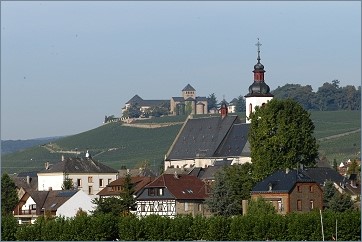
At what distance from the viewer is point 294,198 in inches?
3095

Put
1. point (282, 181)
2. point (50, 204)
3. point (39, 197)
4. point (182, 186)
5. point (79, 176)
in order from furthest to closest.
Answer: point (79, 176) → point (39, 197) → point (182, 186) → point (50, 204) → point (282, 181)

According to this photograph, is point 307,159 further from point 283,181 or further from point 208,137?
→ point 208,137

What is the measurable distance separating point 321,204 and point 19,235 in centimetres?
2295

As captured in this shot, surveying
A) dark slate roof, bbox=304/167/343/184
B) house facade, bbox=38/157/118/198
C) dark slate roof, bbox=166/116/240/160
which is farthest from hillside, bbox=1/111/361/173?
dark slate roof, bbox=304/167/343/184

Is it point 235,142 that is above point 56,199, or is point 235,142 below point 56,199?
above

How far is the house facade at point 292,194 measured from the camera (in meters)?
78.2

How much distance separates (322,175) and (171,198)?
12429 mm

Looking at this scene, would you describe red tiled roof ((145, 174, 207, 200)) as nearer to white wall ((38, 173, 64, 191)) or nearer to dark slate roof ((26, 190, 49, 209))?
dark slate roof ((26, 190, 49, 209))

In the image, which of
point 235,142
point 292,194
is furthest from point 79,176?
point 292,194

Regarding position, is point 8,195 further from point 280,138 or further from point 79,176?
point 280,138

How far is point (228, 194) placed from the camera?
80.9 meters

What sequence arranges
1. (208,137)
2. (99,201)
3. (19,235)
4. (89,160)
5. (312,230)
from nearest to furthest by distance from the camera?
(312,230), (19,235), (99,201), (89,160), (208,137)

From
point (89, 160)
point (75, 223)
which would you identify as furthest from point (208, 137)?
point (75, 223)

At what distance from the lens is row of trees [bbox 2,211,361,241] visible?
60812 millimetres
